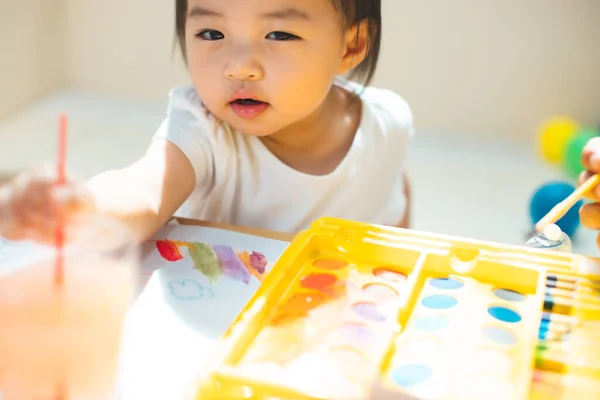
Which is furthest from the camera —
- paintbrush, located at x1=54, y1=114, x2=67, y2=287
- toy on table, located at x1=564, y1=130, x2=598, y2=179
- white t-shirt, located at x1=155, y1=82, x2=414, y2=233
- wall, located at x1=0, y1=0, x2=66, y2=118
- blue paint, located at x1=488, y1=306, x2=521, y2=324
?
wall, located at x1=0, y1=0, x2=66, y2=118

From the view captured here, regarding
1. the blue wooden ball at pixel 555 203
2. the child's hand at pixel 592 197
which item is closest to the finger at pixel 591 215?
the child's hand at pixel 592 197

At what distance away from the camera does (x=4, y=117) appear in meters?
1.34

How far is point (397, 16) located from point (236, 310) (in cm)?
95

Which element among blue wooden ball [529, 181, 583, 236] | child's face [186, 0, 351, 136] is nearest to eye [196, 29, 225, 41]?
child's face [186, 0, 351, 136]

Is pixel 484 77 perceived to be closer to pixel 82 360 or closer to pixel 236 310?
pixel 236 310

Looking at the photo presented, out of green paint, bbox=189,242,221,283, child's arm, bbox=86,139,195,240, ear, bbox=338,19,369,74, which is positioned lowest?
green paint, bbox=189,242,221,283

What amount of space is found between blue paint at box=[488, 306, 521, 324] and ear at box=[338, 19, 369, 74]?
1.03 ft

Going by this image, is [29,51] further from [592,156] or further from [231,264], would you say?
[592,156]

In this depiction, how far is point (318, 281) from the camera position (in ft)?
1.52

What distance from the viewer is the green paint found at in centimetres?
50

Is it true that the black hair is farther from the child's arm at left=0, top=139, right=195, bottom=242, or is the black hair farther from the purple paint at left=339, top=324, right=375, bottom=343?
the purple paint at left=339, top=324, right=375, bottom=343

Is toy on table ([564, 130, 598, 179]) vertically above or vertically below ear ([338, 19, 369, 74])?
above

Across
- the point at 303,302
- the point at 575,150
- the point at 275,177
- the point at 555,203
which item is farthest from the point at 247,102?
the point at 575,150

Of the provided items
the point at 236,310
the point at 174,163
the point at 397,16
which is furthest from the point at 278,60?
the point at 397,16
